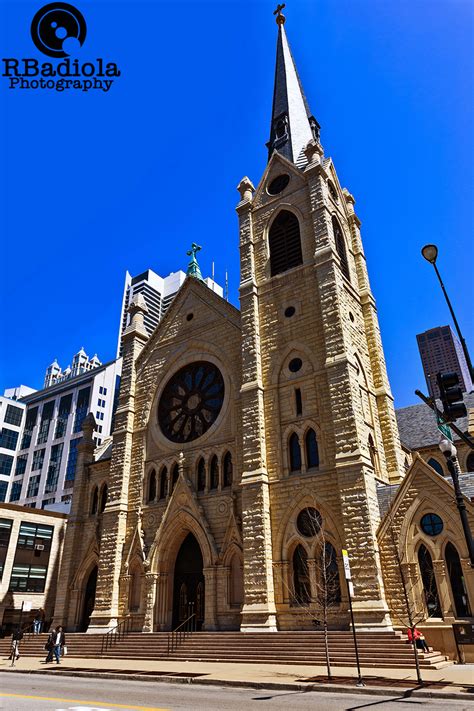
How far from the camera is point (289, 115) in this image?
115 ft

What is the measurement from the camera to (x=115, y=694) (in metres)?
11.1

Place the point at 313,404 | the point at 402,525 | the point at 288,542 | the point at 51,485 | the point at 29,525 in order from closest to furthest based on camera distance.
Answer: the point at 402,525, the point at 288,542, the point at 313,404, the point at 29,525, the point at 51,485

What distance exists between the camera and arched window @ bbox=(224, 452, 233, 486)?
24.5 metres

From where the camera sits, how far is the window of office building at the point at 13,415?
7991cm

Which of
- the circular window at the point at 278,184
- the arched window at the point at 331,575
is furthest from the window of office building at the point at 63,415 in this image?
the arched window at the point at 331,575

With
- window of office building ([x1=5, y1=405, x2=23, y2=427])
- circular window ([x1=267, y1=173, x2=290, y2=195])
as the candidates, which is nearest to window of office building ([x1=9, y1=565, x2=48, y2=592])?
circular window ([x1=267, y1=173, x2=290, y2=195])

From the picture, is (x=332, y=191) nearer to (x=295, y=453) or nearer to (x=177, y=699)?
(x=295, y=453)

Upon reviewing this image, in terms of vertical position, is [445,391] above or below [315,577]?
above

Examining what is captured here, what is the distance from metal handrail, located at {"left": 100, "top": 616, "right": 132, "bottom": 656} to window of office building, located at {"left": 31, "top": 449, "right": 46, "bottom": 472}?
58.9m

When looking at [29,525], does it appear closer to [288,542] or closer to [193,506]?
[193,506]

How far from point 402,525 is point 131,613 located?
560 inches

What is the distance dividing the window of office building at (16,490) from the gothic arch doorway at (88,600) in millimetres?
55934

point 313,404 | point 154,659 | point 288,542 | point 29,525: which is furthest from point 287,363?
point 29,525

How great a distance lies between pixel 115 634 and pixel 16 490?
62891 millimetres
